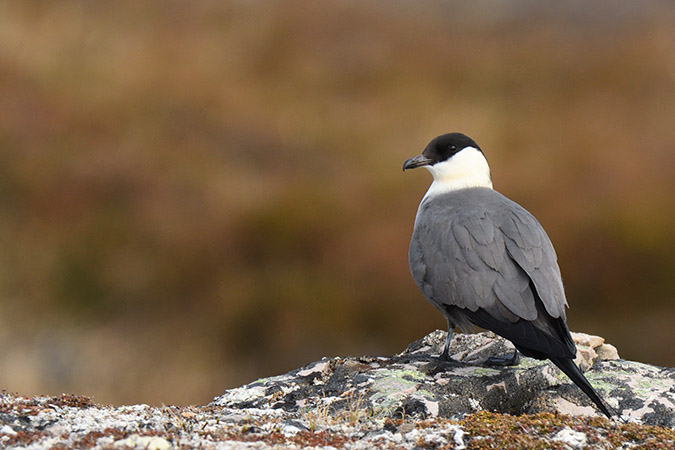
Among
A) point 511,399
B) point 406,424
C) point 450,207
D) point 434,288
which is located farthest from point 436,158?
point 406,424

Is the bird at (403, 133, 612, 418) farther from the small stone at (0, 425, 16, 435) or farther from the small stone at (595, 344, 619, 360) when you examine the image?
the small stone at (0, 425, 16, 435)

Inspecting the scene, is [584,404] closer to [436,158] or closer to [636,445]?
[636,445]

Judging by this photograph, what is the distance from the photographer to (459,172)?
6.52 meters

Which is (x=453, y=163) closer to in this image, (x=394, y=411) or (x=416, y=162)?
(x=416, y=162)

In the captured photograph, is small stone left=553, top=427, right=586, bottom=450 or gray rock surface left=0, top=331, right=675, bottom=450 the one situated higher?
gray rock surface left=0, top=331, right=675, bottom=450

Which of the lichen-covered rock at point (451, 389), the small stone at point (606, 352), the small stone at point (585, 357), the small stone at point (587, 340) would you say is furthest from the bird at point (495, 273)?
the small stone at point (606, 352)

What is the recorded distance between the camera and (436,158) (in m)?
6.62

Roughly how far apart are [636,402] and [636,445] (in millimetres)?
1638

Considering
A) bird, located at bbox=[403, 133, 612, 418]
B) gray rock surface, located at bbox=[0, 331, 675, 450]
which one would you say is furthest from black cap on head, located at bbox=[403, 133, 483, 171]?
gray rock surface, located at bbox=[0, 331, 675, 450]

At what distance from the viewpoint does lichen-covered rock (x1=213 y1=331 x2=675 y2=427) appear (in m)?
4.75

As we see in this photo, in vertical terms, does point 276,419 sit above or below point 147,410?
below

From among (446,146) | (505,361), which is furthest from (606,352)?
(446,146)

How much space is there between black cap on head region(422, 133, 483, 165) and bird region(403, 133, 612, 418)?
55cm

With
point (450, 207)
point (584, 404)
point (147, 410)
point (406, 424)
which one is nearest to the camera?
point (406, 424)
